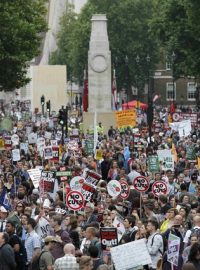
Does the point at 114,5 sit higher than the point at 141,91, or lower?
higher

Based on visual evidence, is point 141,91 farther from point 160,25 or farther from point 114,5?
point 160,25

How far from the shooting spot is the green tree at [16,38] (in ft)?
185

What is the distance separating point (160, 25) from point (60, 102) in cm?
2052

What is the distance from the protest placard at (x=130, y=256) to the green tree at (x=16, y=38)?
37.3 m

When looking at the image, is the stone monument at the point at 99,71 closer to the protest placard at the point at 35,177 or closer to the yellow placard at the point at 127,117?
the yellow placard at the point at 127,117

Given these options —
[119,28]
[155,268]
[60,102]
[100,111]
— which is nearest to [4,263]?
[155,268]

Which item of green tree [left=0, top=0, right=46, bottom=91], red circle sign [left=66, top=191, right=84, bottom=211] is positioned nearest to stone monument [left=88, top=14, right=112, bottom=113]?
green tree [left=0, top=0, right=46, bottom=91]

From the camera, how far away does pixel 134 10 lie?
110m

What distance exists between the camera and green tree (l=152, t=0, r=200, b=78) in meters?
A: 63.8

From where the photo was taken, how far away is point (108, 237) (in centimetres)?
2025

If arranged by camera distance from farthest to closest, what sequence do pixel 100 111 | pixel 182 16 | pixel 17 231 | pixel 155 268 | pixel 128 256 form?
pixel 182 16 < pixel 100 111 < pixel 17 231 < pixel 155 268 < pixel 128 256

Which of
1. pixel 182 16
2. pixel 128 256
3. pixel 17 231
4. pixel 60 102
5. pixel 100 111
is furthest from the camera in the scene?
pixel 60 102

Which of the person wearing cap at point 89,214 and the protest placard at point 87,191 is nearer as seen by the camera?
the person wearing cap at point 89,214

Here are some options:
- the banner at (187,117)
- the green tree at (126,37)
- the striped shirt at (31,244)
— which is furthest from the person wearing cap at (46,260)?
the green tree at (126,37)
